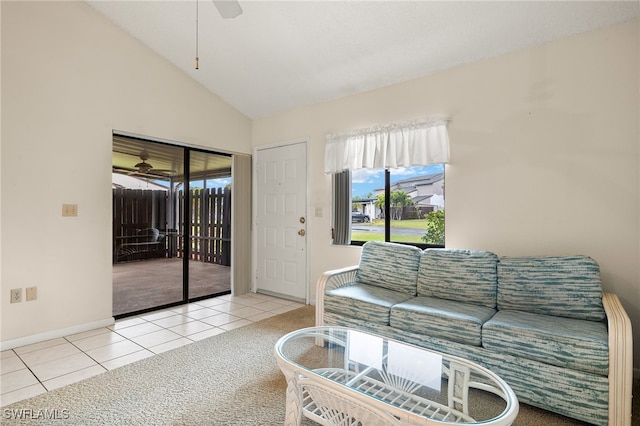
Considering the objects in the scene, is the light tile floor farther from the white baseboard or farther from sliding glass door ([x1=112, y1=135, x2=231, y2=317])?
sliding glass door ([x1=112, y1=135, x2=231, y2=317])

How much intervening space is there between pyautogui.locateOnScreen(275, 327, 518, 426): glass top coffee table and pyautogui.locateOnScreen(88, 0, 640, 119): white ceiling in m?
2.52

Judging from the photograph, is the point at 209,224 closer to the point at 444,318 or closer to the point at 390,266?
the point at 390,266

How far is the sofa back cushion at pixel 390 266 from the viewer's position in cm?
302

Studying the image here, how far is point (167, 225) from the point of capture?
4.26 metres

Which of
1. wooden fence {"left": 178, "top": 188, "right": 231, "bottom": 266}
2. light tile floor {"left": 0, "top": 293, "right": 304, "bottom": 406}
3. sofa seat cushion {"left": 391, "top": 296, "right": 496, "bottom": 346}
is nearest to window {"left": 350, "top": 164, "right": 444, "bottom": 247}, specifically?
sofa seat cushion {"left": 391, "top": 296, "right": 496, "bottom": 346}

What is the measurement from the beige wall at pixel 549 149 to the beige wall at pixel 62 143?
2.99m

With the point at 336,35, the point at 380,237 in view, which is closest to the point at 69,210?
the point at 336,35

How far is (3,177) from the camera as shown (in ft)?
9.29

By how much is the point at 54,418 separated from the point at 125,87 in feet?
10.1

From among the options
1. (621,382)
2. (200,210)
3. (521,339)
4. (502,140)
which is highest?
(502,140)

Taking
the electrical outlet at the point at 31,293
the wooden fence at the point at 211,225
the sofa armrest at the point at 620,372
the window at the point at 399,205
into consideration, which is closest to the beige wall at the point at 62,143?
the electrical outlet at the point at 31,293

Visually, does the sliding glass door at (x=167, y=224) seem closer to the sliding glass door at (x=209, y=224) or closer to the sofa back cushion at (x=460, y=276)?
the sliding glass door at (x=209, y=224)

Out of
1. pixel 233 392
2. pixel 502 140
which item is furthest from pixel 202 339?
pixel 502 140

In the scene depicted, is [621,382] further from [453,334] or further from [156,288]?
[156,288]
